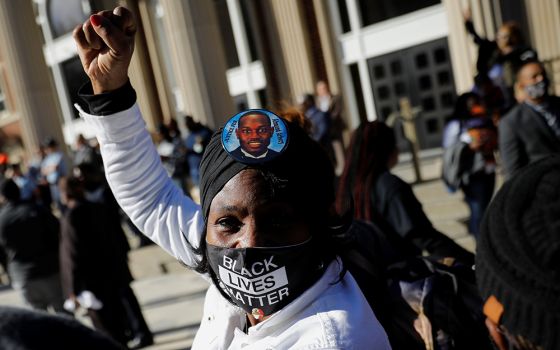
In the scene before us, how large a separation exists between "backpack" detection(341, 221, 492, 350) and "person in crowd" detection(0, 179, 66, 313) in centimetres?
471

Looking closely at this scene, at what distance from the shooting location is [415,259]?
2.46 meters

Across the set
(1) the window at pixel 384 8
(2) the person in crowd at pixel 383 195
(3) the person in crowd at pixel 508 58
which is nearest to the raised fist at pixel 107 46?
(2) the person in crowd at pixel 383 195

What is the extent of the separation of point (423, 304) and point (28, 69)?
13.6 metres

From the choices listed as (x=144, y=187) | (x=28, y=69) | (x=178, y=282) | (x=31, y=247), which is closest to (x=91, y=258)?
(x=31, y=247)

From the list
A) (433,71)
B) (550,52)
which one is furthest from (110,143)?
(433,71)

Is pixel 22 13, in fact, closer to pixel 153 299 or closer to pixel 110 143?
pixel 153 299

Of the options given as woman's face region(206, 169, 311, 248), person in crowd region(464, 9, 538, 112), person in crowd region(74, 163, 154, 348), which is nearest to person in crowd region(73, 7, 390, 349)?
woman's face region(206, 169, 311, 248)

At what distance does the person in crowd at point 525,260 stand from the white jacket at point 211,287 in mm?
345

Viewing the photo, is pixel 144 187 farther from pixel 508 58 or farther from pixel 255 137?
pixel 508 58

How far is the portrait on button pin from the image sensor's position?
159 centimetres

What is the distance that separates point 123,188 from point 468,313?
1183 mm

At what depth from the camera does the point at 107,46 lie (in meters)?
1.75

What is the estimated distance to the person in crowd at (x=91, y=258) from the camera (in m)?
5.82

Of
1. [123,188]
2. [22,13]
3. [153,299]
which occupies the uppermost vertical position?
[22,13]
